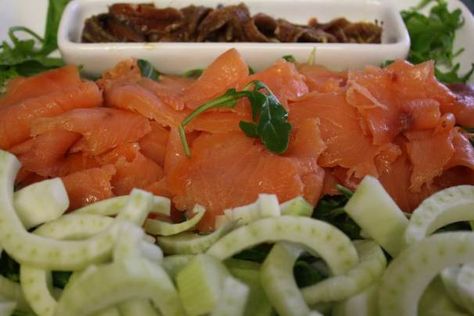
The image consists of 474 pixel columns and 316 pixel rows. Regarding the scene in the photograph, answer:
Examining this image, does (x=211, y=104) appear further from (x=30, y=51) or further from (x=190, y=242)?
(x=30, y=51)

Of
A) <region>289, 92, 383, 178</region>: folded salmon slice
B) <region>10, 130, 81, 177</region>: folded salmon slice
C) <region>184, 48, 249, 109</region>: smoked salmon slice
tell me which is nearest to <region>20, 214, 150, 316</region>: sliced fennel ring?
<region>10, 130, 81, 177</region>: folded salmon slice

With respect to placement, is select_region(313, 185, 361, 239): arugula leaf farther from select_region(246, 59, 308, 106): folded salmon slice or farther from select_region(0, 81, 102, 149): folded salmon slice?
select_region(0, 81, 102, 149): folded salmon slice

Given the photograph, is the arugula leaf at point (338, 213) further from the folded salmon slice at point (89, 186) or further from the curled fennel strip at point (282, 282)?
the folded salmon slice at point (89, 186)

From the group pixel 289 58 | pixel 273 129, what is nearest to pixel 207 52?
pixel 289 58

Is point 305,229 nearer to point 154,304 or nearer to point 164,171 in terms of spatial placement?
point 154,304

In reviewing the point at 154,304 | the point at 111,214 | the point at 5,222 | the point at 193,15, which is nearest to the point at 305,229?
the point at 154,304

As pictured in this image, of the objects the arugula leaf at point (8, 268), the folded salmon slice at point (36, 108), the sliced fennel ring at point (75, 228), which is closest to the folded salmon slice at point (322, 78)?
the folded salmon slice at point (36, 108)
